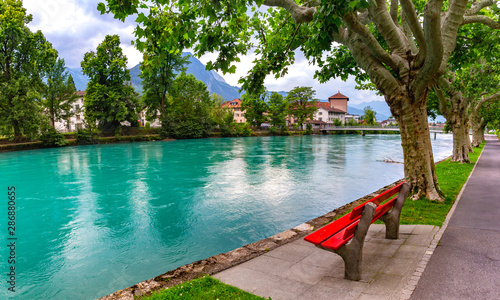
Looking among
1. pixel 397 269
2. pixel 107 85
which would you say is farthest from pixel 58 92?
pixel 397 269

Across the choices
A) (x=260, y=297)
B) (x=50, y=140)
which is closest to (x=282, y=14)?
(x=260, y=297)

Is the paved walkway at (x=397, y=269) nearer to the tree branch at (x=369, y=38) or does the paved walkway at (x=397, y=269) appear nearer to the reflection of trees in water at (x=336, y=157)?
the tree branch at (x=369, y=38)

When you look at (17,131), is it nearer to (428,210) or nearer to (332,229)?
(332,229)

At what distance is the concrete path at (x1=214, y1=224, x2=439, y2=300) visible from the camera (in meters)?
3.75

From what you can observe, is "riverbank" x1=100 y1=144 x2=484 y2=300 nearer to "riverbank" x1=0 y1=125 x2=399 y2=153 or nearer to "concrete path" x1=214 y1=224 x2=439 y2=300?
"concrete path" x1=214 y1=224 x2=439 y2=300

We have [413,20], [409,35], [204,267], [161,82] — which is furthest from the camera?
[161,82]

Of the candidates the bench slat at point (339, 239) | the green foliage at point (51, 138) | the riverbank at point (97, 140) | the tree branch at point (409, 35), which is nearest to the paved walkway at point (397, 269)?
the bench slat at point (339, 239)

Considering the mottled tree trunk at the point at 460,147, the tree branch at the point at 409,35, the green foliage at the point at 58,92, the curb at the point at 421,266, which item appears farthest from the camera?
the green foliage at the point at 58,92

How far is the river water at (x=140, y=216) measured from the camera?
6.59 m

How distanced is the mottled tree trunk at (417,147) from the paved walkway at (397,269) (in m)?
2.25

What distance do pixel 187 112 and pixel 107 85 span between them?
58.2ft

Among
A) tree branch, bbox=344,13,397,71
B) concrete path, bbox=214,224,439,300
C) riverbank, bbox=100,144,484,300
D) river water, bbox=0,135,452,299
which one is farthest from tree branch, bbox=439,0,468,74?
river water, bbox=0,135,452,299

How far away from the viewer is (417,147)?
27.0ft

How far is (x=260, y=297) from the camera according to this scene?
145 inches
